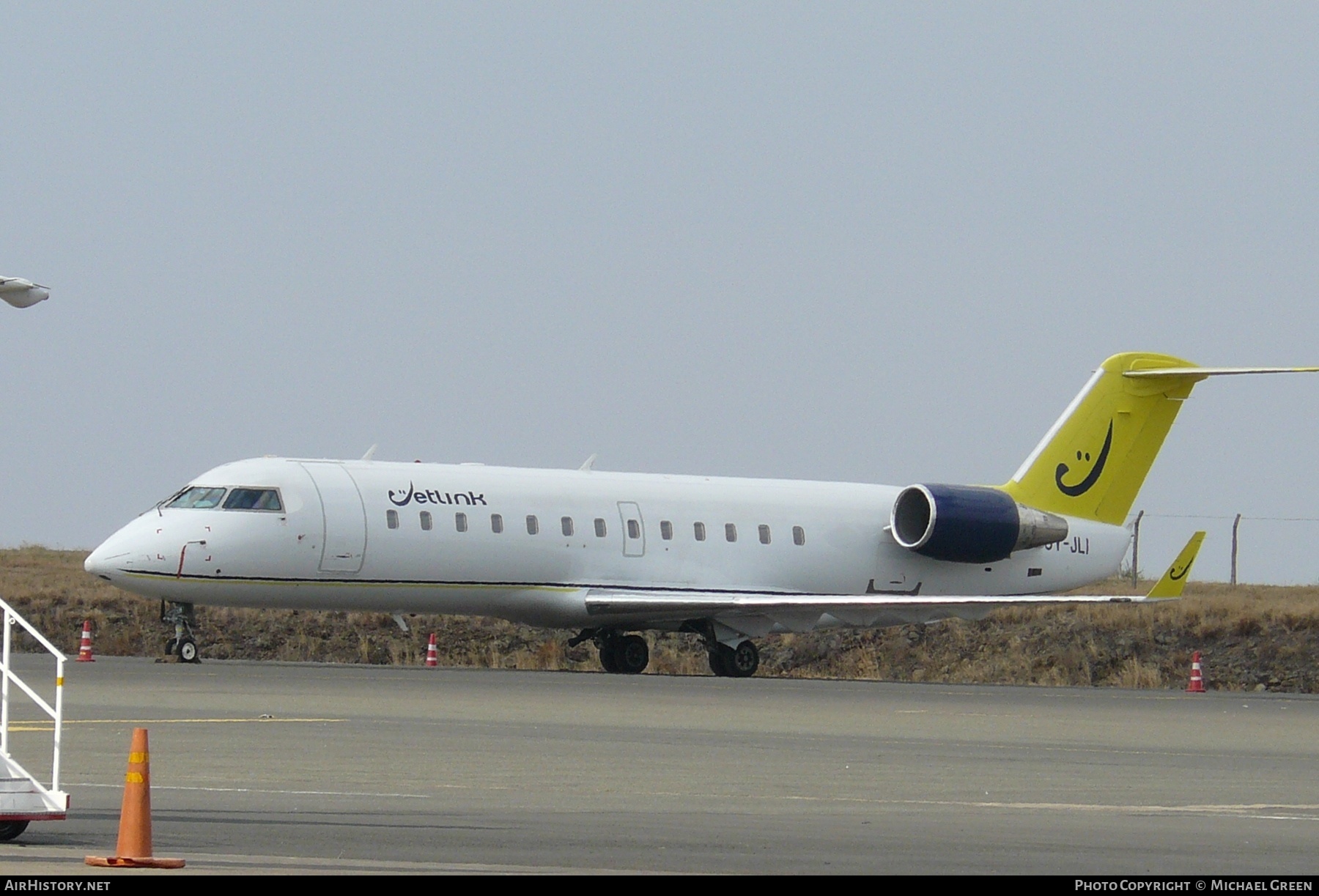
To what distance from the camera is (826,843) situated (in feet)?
36.7

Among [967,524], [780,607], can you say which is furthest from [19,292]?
[967,524]

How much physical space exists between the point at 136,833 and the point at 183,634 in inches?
846

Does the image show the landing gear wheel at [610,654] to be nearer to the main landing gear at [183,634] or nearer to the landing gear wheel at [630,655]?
the landing gear wheel at [630,655]

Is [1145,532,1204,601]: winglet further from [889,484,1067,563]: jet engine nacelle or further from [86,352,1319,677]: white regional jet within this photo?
A: [889,484,1067,563]: jet engine nacelle

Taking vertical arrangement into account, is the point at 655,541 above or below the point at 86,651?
above

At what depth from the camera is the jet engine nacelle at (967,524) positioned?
3584 cm

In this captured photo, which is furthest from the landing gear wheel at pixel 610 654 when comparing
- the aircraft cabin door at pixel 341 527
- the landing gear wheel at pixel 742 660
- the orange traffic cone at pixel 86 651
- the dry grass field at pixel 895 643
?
the orange traffic cone at pixel 86 651

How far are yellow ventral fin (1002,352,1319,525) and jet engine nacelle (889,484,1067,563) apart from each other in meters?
0.77

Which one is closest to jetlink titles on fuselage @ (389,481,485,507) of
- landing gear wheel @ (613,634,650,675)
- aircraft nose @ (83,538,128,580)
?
landing gear wheel @ (613,634,650,675)

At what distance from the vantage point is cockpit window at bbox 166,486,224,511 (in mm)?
30375

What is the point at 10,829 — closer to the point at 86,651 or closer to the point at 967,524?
the point at 86,651

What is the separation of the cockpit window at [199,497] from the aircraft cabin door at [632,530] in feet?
21.5

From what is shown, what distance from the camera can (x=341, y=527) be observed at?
30.6 m
